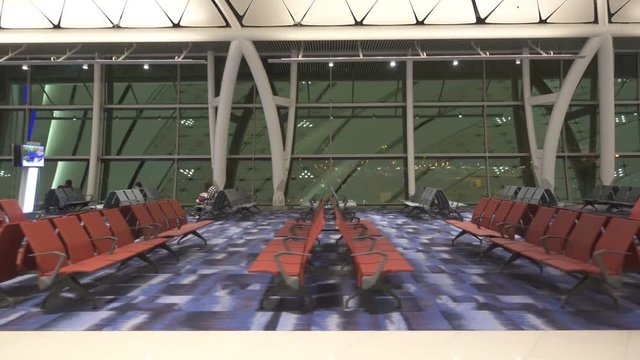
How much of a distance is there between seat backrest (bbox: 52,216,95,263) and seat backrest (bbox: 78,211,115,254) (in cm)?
10

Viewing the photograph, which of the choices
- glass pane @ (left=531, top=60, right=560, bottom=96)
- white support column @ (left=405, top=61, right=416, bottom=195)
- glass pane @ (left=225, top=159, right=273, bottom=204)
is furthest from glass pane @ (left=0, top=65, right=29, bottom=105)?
glass pane @ (left=531, top=60, right=560, bottom=96)

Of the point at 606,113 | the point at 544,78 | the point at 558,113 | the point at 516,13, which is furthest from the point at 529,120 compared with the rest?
the point at 516,13

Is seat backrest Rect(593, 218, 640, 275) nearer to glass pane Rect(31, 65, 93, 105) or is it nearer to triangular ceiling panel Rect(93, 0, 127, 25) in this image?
triangular ceiling panel Rect(93, 0, 127, 25)

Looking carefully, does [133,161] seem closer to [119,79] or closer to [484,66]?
[119,79]

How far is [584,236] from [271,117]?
38.9ft

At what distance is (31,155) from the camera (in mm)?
11758

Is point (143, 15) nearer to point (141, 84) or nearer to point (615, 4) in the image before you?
point (141, 84)

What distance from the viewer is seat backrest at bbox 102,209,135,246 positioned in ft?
18.2

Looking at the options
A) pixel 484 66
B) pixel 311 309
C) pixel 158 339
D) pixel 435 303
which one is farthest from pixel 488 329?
pixel 484 66

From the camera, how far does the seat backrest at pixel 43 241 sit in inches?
157

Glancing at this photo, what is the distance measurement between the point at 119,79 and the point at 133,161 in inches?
142

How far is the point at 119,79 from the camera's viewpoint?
57.4 ft

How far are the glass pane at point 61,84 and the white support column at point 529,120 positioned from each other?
17737 mm

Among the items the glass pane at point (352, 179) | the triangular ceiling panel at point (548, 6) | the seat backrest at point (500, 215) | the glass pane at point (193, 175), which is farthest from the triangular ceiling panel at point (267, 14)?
the seat backrest at point (500, 215)
